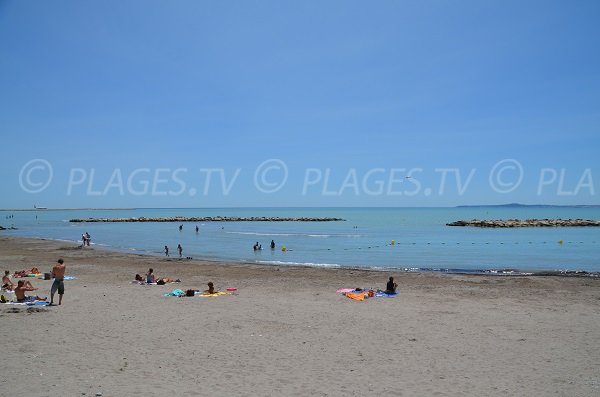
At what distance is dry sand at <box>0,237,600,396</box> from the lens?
23.6 feet

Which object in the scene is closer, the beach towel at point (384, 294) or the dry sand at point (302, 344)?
the dry sand at point (302, 344)

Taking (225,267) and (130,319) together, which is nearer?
(130,319)

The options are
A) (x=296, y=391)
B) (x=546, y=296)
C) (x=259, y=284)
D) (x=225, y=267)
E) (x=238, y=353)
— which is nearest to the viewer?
(x=296, y=391)

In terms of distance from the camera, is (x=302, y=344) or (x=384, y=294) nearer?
(x=302, y=344)

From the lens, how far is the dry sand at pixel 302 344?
7.19m

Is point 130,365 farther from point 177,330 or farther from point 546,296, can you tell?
point 546,296

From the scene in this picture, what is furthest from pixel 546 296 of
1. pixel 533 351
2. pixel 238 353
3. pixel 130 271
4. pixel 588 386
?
pixel 130 271

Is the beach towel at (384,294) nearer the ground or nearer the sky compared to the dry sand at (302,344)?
nearer the sky

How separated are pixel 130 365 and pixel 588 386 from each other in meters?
7.87

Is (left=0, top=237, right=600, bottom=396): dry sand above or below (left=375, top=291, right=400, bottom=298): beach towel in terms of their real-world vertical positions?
below

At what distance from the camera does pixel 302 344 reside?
9648 millimetres

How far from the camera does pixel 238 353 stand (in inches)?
351

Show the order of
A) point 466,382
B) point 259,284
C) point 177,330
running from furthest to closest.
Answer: point 259,284
point 177,330
point 466,382

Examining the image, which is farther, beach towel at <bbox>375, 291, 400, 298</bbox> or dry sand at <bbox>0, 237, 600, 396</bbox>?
beach towel at <bbox>375, 291, 400, 298</bbox>
